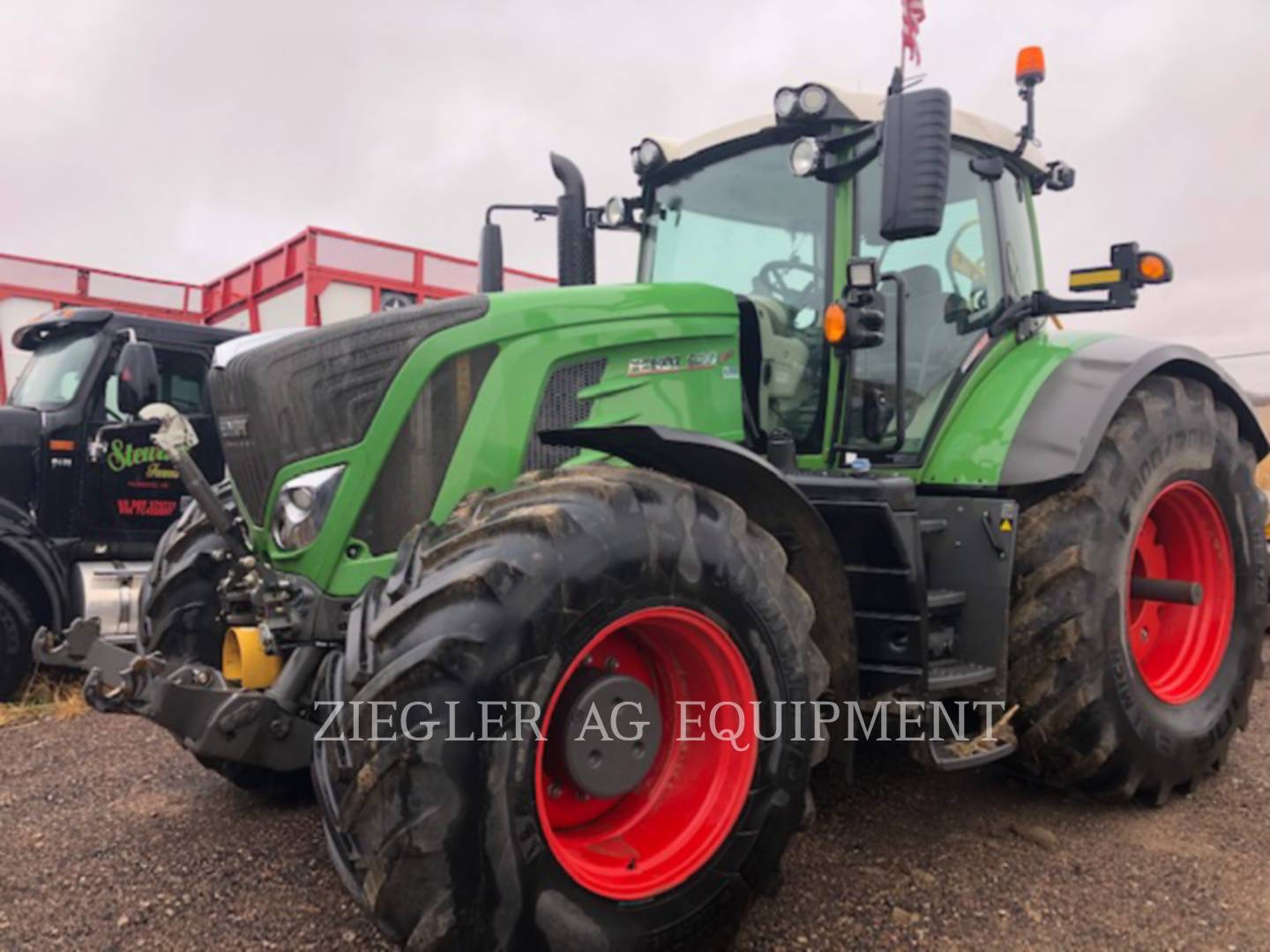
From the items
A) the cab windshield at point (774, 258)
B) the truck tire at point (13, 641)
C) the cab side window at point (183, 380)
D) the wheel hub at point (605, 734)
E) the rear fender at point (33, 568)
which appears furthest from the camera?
the cab side window at point (183, 380)

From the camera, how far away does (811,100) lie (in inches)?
135

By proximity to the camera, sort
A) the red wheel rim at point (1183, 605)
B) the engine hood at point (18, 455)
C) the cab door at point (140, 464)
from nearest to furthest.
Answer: the red wheel rim at point (1183, 605) < the engine hood at point (18, 455) < the cab door at point (140, 464)

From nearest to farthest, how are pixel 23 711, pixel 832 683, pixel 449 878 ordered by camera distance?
pixel 449 878 → pixel 832 683 → pixel 23 711

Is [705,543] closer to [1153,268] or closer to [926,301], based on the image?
[926,301]

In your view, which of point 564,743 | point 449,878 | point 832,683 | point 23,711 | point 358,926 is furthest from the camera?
point 23,711

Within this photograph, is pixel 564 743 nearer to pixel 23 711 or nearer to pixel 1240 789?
Result: pixel 1240 789

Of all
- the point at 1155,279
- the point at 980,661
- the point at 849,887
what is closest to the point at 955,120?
the point at 1155,279

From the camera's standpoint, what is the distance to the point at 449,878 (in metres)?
2.01

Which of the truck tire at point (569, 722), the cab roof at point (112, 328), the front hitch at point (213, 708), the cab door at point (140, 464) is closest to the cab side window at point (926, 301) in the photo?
the truck tire at point (569, 722)

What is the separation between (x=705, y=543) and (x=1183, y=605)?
255 centimetres

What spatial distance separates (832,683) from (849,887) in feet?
1.96

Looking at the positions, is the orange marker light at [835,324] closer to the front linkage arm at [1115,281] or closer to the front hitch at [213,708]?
the front linkage arm at [1115,281]

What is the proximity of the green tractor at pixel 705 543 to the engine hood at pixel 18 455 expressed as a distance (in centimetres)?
318

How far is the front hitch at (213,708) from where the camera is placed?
8.31 ft
